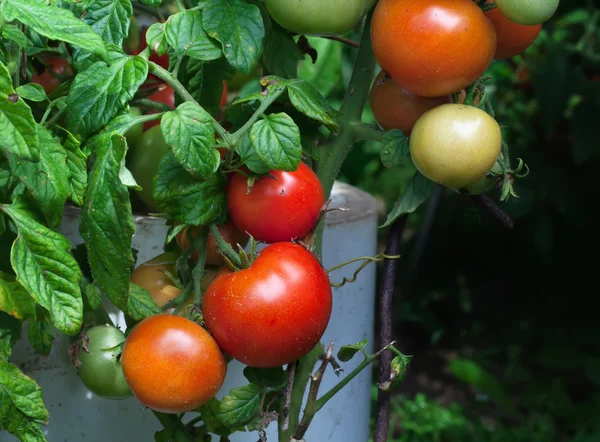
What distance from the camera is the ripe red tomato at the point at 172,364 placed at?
0.51 m

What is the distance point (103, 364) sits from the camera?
57 centimetres

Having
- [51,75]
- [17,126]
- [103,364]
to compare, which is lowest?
[103,364]

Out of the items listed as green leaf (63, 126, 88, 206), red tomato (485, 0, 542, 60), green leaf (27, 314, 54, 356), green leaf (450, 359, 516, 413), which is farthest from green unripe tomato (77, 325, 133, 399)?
green leaf (450, 359, 516, 413)

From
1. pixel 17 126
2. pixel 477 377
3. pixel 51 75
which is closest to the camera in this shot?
pixel 17 126

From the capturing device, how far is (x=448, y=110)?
51 cm

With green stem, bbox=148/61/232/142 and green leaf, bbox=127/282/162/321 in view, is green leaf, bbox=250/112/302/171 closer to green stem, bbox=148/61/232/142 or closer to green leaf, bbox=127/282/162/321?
green stem, bbox=148/61/232/142

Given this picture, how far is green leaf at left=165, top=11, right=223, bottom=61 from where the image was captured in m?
0.51

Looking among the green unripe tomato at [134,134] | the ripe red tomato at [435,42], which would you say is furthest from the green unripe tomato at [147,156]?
the ripe red tomato at [435,42]

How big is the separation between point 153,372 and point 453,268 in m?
1.37

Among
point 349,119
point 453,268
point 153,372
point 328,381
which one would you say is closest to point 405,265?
point 453,268

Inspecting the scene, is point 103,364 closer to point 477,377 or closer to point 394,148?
point 394,148

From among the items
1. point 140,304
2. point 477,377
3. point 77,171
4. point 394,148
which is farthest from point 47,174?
point 477,377

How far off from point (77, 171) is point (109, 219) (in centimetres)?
5

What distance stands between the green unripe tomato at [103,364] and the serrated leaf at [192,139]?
17 centimetres
